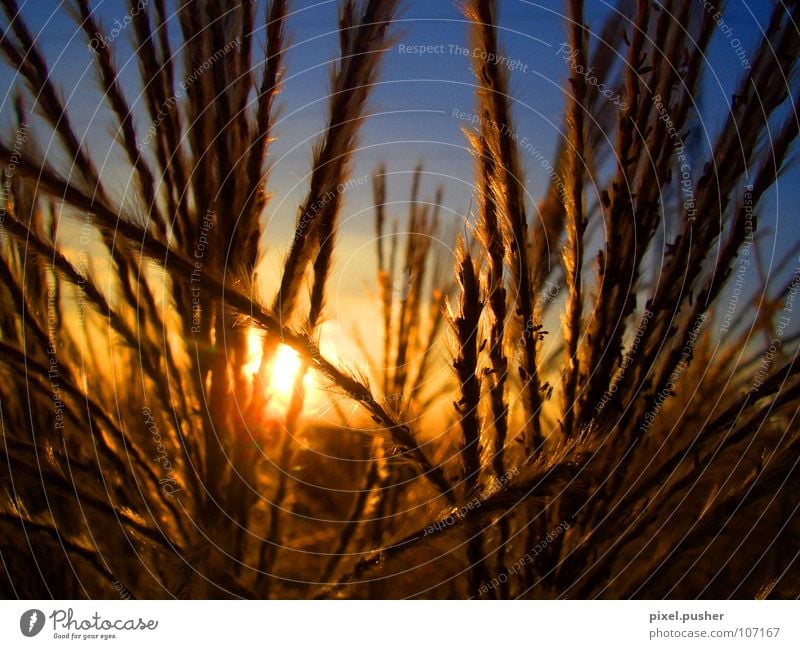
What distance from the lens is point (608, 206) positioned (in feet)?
1.89

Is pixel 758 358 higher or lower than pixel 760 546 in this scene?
higher

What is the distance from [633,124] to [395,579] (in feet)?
1.56

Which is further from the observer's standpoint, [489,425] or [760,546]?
[760,546]

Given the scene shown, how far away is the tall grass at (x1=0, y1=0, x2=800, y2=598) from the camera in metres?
0.60

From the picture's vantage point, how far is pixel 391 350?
70cm

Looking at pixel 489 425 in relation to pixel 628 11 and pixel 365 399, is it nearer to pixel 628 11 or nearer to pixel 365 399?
pixel 365 399

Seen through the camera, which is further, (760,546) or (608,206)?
(760,546)

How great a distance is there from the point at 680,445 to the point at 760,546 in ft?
0.56

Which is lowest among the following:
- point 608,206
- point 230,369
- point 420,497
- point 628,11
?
point 420,497

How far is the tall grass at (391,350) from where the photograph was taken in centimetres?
60

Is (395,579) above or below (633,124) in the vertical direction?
below
